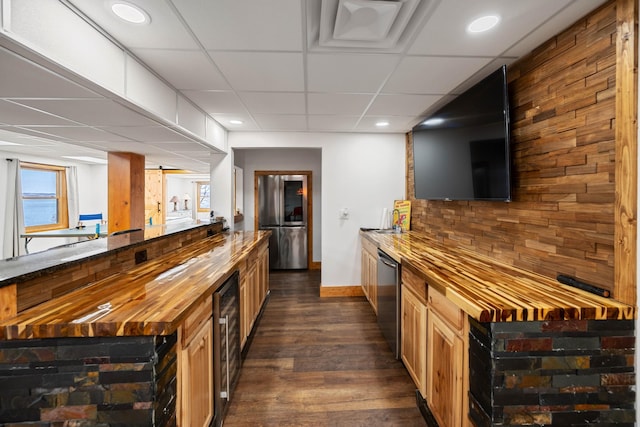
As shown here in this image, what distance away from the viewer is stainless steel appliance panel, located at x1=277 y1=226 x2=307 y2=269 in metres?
5.45

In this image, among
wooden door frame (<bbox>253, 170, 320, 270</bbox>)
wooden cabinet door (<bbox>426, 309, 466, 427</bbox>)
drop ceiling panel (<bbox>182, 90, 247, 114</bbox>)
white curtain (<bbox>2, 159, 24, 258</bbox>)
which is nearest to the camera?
wooden cabinet door (<bbox>426, 309, 466, 427</bbox>)

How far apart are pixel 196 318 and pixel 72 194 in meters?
6.88

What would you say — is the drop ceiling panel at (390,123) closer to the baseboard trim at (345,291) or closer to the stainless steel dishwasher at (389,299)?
the stainless steel dishwasher at (389,299)

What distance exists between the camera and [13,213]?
502 centimetres

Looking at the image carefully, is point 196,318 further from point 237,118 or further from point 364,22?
point 237,118

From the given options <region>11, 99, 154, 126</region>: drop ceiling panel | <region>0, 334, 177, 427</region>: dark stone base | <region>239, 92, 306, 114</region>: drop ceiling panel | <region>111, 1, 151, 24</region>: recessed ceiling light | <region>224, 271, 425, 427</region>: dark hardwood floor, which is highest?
<region>239, 92, 306, 114</region>: drop ceiling panel

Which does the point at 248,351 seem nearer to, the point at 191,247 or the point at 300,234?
the point at 191,247

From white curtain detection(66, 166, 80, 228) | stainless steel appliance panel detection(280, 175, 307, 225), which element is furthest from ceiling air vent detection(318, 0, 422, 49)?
white curtain detection(66, 166, 80, 228)

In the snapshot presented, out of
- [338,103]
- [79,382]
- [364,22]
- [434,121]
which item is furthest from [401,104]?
[79,382]

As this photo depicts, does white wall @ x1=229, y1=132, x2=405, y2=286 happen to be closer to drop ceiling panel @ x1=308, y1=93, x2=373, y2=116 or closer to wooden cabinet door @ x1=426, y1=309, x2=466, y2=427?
drop ceiling panel @ x1=308, y1=93, x2=373, y2=116

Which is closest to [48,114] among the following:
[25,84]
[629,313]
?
[25,84]

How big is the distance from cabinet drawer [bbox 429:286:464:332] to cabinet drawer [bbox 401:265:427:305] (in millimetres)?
102

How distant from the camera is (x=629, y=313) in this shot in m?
1.22

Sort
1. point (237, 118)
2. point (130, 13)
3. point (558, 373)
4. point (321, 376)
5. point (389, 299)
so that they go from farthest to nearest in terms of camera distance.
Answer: point (237, 118), point (389, 299), point (321, 376), point (130, 13), point (558, 373)
